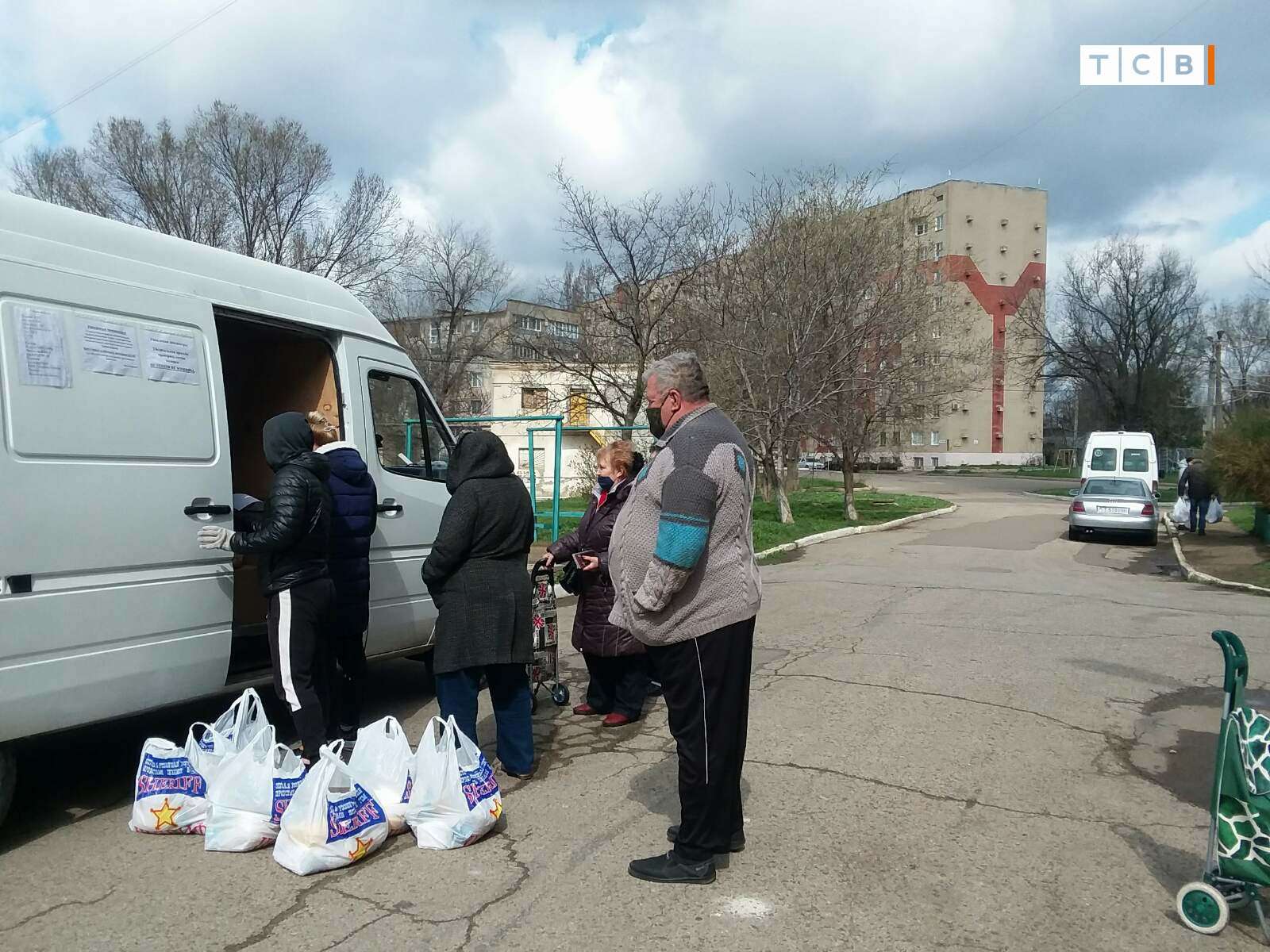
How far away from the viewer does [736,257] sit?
21.2 m

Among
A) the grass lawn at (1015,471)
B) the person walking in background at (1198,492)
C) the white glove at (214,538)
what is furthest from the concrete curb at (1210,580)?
the grass lawn at (1015,471)

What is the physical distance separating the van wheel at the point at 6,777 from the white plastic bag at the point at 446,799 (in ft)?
5.59

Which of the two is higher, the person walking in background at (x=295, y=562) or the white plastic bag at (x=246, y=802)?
the person walking in background at (x=295, y=562)

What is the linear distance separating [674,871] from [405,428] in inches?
156

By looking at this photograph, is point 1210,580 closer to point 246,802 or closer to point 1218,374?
point 246,802

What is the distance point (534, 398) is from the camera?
96.2 ft

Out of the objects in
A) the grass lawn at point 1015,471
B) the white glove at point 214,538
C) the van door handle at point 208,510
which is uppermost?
the van door handle at point 208,510

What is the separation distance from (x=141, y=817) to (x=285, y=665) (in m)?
0.88

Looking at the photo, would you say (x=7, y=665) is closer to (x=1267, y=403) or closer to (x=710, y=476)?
(x=710, y=476)

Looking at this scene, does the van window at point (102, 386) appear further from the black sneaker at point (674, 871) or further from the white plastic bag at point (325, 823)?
the black sneaker at point (674, 871)

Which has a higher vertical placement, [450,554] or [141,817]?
[450,554]

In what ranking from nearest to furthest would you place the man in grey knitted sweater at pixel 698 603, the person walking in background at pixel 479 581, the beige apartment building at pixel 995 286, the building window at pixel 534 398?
the man in grey knitted sweater at pixel 698 603 → the person walking in background at pixel 479 581 → the building window at pixel 534 398 → the beige apartment building at pixel 995 286

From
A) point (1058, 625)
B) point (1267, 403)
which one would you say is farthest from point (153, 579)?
point (1267, 403)

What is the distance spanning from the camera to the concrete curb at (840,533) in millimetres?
16734
